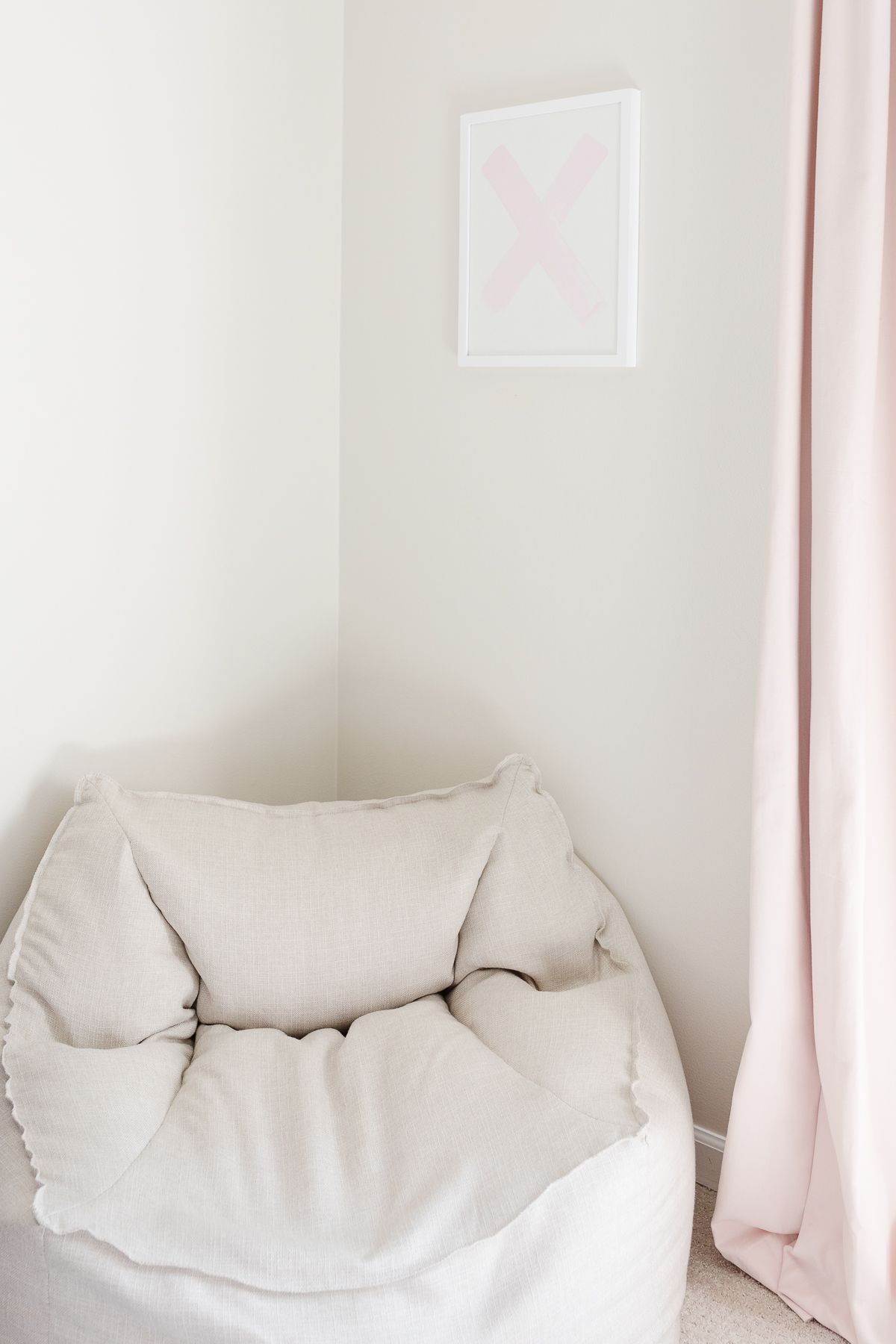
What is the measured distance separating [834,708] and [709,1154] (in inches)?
38.2

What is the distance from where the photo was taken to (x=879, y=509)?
1564 millimetres

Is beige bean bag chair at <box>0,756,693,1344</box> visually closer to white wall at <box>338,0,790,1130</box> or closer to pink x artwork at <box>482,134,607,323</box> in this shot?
white wall at <box>338,0,790,1130</box>

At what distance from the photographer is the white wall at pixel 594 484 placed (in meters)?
1.82

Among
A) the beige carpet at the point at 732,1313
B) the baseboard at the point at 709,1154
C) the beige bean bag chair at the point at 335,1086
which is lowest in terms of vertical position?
the beige carpet at the point at 732,1313

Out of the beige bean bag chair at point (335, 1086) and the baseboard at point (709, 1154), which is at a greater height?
the beige bean bag chair at point (335, 1086)

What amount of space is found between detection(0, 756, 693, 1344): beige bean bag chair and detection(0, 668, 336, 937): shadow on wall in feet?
0.42

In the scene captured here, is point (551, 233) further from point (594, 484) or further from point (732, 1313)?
point (732, 1313)

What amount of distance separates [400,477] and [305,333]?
0.35 metres

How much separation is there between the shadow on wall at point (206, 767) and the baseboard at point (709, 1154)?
1051 mm

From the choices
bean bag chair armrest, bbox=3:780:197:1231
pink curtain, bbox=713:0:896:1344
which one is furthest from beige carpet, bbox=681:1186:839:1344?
bean bag chair armrest, bbox=3:780:197:1231

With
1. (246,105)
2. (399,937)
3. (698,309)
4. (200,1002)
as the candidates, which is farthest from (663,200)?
(200,1002)

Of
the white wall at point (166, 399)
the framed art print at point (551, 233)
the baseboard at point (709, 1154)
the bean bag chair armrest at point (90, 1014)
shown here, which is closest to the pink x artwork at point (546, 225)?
the framed art print at point (551, 233)

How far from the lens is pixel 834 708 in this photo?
5.07 feet

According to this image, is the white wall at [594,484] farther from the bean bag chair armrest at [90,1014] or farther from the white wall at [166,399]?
the bean bag chair armrest at [90,1014]
